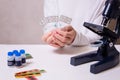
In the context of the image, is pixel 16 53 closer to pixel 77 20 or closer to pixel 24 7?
pixel 77 20

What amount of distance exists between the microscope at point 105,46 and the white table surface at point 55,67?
2 cm

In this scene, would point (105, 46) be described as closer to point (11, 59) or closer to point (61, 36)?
point (61, 36)

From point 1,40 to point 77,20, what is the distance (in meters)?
0.88

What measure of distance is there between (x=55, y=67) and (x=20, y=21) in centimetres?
112

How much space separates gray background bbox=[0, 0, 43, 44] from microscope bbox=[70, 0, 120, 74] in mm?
1042

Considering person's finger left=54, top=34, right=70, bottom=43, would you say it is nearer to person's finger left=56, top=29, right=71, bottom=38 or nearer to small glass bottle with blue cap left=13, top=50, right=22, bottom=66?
person's finger left=56, top=29, right=71, bottom=38

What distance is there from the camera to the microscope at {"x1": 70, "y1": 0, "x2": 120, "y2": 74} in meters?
0.79

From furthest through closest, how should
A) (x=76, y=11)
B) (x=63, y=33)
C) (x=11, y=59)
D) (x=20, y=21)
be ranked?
1. (x=20, y=21)
2. (x=76, y=11)
3. (x=63, y=33)
4. (x=11, y=59)

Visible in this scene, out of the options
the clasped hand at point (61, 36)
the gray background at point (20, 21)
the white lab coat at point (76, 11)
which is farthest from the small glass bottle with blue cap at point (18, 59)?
the gray background at point (20, 21)

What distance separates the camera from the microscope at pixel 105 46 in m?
0.79

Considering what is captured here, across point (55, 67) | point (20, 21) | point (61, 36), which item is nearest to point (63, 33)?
point (61, 36)

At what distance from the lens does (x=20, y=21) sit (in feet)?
6.00

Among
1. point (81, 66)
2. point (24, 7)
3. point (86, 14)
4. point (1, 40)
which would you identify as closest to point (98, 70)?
point (81, 66)

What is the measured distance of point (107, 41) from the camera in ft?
2.85
